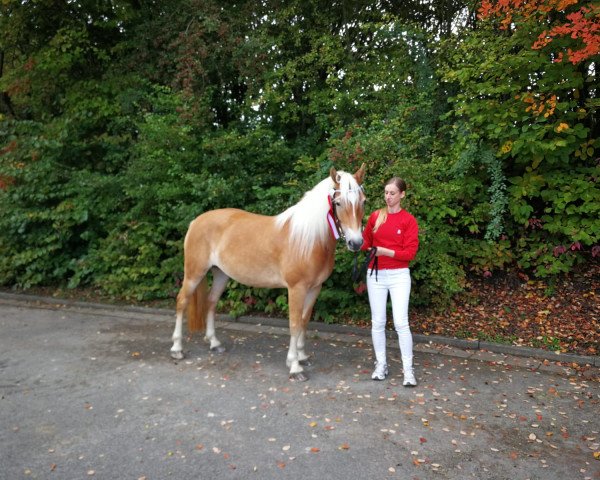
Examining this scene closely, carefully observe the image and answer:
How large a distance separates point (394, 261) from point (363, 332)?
206 cm

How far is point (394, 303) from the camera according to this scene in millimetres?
4320

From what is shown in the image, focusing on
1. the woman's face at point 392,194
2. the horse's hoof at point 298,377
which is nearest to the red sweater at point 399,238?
the woman's face at point 392,194

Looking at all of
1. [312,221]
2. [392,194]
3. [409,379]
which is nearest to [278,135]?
[312,221]

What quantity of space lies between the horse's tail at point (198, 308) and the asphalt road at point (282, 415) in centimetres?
31

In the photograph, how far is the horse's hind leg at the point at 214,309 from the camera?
18.0 ft

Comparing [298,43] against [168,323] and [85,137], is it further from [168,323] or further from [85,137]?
[168,323]

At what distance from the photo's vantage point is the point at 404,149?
674cm

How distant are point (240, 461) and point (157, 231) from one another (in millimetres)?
5485

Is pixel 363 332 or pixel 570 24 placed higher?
pixel 570 24

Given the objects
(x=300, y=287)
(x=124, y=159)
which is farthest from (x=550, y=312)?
(x=124, y=159)

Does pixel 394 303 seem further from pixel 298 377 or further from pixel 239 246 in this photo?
pixel 239 246

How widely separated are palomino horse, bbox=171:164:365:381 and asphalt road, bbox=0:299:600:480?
52 cm

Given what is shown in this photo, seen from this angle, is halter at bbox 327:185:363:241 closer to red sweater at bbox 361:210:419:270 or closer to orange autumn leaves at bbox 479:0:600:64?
red sweater at bbox 361:210:419:270

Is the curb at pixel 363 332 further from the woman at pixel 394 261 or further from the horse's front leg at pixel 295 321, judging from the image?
the horse's front leg at pixel 295 321
